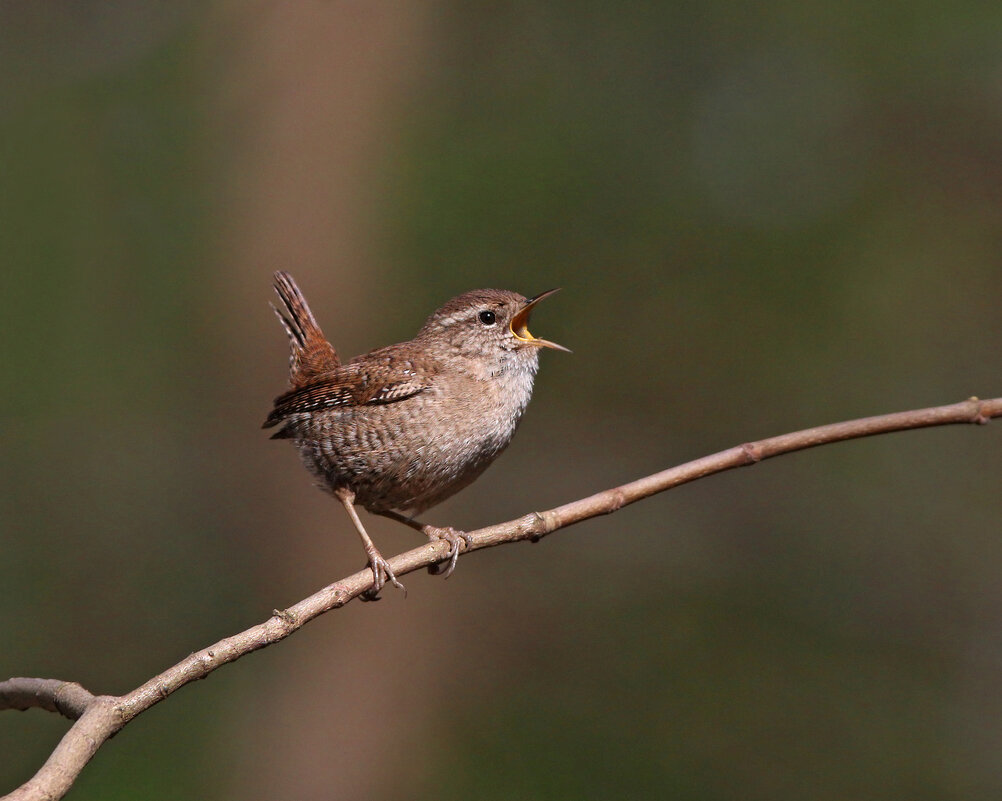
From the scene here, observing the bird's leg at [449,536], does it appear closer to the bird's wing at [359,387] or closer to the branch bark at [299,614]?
the branch bark at [299,614]

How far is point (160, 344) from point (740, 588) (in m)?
5.81

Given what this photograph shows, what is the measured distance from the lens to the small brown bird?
281 cm

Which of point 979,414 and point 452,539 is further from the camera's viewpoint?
point 452,539

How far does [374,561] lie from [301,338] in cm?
122

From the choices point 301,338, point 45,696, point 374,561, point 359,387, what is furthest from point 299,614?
point 301,338

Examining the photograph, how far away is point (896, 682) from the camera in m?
9.12

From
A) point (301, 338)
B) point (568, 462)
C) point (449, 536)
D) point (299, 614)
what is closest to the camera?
point (299, 614)

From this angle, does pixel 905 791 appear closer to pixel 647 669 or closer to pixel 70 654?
pixel 647 669

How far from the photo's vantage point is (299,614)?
1.99 m

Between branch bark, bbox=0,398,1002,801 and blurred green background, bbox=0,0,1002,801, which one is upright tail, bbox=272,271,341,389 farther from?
blurred green background, bbox=0,0,1002,801

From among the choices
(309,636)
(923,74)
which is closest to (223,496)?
(309,636)

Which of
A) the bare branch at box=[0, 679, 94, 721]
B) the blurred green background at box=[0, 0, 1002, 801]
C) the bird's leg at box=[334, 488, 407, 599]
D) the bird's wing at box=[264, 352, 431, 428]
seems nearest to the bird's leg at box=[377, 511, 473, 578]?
the bird's leg at box=[334, 488, 407, 599]

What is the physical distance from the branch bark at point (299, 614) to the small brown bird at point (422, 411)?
13.3 inches

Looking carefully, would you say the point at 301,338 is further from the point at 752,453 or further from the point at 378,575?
the point at 752,453
